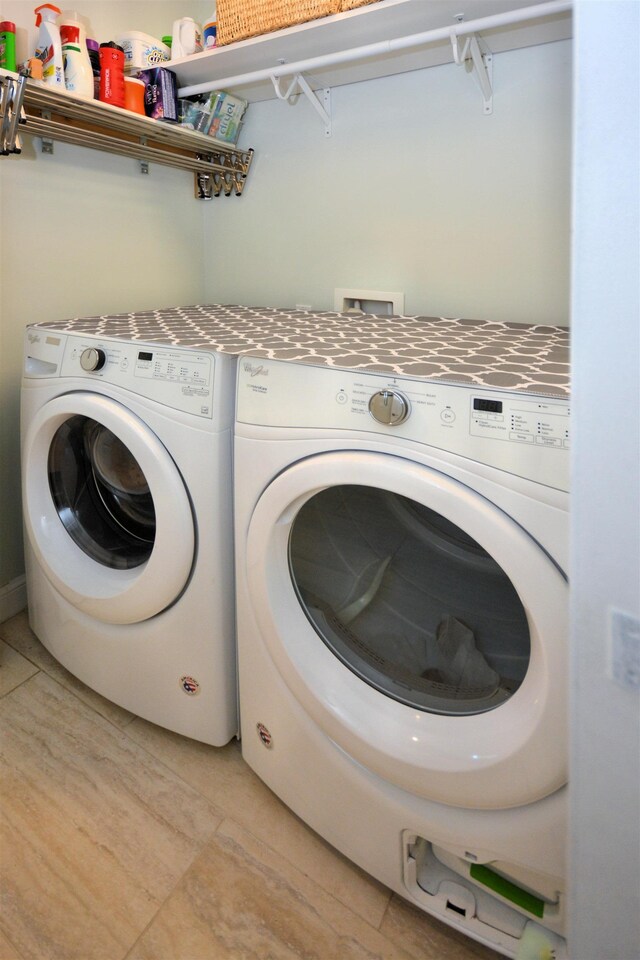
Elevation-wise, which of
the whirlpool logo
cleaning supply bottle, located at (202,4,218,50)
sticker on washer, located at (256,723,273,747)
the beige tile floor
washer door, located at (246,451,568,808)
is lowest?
the beige tile floor

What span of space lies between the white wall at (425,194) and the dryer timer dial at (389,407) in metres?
0.94

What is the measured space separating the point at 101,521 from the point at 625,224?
1.42 m

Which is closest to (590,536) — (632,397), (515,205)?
(632,397)

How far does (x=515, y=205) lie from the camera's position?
157 cm

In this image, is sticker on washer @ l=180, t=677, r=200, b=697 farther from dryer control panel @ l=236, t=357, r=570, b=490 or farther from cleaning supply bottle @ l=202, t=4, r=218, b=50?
cleaning supply bottle @ l=202, t=4, r=218, b=50

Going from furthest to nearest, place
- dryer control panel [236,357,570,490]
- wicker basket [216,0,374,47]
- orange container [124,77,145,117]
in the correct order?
orange container [124,77,145,117], wicker basket [216,0,374,47], dryer control panel [236,357,570,490]

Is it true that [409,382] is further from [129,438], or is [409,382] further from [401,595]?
[129,438]

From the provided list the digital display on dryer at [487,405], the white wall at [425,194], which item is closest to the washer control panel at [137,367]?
the digital display on dryer at [487,405]

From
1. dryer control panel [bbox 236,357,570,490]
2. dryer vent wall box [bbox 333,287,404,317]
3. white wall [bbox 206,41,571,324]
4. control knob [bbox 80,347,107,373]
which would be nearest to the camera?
dryer control panel [bbox 236,357,570,490]

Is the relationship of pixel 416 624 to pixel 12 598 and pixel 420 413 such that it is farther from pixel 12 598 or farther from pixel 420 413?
pixel 12 598

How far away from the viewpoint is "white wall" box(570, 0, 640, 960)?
401 mm

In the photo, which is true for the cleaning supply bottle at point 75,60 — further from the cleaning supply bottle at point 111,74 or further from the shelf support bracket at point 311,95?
the shelf support bracket at point 311,95

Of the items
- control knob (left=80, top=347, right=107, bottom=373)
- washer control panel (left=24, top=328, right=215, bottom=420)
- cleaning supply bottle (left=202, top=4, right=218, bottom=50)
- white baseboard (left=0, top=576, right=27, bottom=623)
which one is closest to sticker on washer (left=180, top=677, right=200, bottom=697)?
washer control panel (left=24, top=328, right=215, bottom=420)

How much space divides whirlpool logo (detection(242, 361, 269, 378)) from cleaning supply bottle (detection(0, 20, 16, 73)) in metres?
1.08
